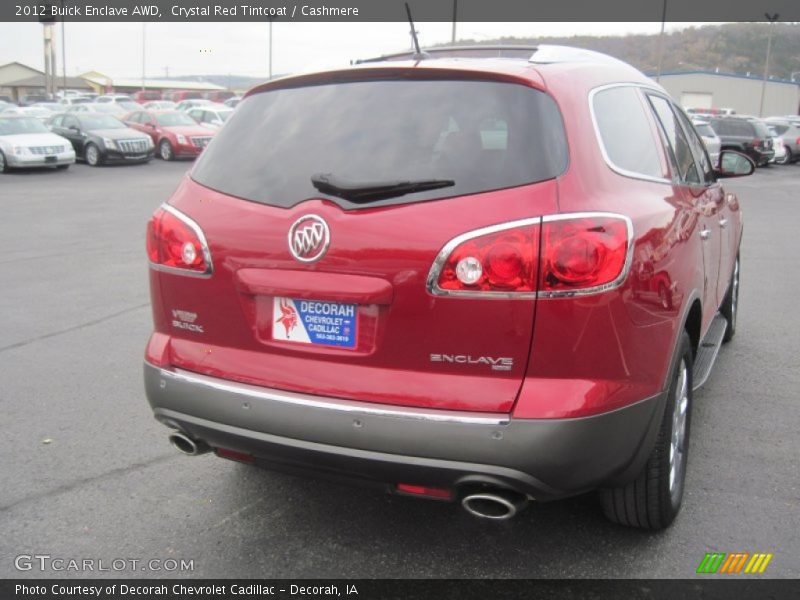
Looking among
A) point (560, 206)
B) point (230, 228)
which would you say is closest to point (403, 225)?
point (560, 206)

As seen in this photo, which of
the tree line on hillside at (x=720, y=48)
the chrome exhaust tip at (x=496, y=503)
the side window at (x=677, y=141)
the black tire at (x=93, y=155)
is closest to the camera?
the chrome exhaust tip at (x=496, y=503)

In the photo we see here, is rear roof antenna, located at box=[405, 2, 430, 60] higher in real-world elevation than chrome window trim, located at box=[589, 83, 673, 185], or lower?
higher

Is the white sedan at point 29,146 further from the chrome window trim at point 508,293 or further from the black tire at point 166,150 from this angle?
the chrome window trim at point 508,293

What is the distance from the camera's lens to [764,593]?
9.23 ft

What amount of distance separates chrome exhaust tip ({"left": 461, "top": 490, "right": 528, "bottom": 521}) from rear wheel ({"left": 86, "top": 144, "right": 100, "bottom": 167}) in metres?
23.5

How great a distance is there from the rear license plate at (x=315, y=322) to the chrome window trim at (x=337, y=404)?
190mm

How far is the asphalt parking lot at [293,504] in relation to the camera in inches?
120

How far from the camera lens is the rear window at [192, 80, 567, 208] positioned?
255 centimetres

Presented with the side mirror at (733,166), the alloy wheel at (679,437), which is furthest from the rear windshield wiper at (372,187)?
the side mirror at (733,166)

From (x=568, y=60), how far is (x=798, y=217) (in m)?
13.2

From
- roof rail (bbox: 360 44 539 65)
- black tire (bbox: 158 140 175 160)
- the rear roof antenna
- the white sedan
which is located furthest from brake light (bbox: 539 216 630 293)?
black tire (bbox: 158 140 175 160)

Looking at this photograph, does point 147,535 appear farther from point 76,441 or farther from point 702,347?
point 702,347

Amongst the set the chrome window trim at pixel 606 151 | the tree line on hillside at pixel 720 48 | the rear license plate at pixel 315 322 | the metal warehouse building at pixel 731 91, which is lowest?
the rear license plate at pixel 315 322

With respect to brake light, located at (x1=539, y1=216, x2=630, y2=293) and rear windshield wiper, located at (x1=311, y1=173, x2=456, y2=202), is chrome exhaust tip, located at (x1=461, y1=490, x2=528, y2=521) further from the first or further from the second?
rear windshield wiper, located at (x1=311, y1=173, x2=456, y2=202)
